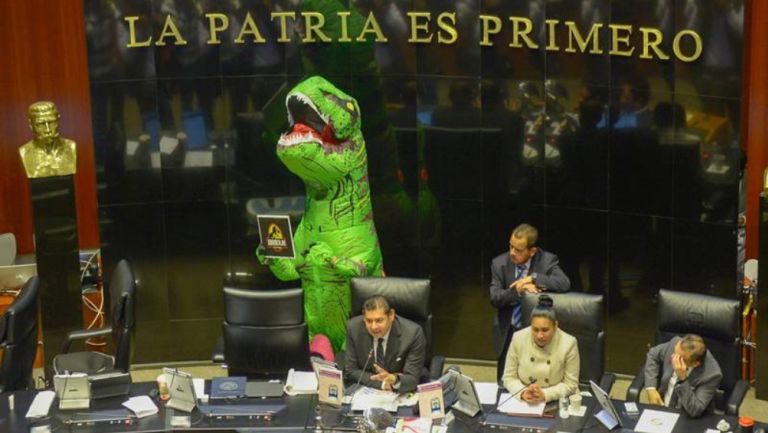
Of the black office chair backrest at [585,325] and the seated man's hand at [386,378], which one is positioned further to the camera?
the black office chair backrest at [585,325]

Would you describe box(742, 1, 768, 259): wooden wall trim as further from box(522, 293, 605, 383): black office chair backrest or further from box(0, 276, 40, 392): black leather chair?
box(0, 276, 40, 392): black leather chair

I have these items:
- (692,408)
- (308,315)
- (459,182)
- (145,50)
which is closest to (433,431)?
(692,408)

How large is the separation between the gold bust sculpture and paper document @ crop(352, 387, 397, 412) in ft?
8.79

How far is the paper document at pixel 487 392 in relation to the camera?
24.4ft

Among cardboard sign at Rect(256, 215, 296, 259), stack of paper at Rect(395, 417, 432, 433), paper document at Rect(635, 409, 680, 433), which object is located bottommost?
paper document at Rect(635, 409, 680, 433)

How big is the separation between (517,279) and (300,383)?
5.48 ft

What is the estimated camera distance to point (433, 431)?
7074 millimetres

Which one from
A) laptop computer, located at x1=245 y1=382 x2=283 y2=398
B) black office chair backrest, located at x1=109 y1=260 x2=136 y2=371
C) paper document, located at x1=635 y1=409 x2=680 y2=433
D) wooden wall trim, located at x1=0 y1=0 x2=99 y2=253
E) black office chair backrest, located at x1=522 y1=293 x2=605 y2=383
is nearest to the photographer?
paper document, located at x1=635 y1=409 x2=680 y2=433

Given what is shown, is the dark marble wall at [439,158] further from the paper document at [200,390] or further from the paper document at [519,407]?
the paper document at [200,390]

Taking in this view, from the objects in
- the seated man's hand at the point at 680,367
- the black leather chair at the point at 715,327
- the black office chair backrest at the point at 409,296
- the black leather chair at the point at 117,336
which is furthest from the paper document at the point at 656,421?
the black leather chair at the point at 117,336

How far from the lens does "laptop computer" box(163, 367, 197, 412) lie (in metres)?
7.36

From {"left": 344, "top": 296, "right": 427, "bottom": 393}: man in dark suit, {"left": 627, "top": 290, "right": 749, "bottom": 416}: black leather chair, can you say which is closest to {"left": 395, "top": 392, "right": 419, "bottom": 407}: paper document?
{"left": 344, "top": 296, "right": 427, "bottom": 393}: man in dark suit

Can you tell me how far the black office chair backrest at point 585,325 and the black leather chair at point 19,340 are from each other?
9.78 feet

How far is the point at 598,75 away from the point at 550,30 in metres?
0.43
